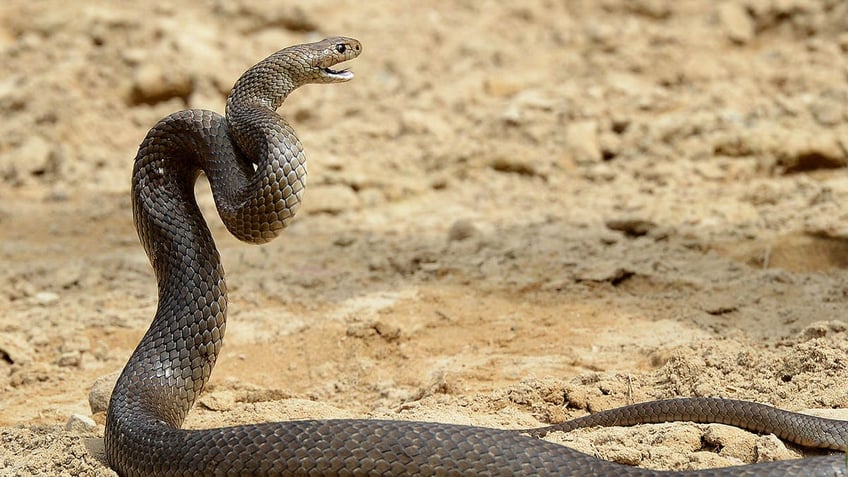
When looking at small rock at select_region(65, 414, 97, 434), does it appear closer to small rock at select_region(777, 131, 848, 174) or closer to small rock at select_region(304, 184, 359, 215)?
small rock at select_region(304, 184, 359, 215)

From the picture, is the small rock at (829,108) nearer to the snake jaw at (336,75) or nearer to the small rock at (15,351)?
the snake jaw at (336,75)

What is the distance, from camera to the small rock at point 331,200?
9.45 meters

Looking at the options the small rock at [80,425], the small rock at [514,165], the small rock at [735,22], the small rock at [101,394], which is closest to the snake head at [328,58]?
the small rock at [101,394]

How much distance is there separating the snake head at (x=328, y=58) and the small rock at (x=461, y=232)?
303 centimetres

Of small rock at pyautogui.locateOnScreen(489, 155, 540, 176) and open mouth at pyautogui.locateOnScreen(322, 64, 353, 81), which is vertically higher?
open mouth at pyautogui.locateOnScreen(322, 64, 353, 81)

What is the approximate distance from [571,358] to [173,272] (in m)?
2.53

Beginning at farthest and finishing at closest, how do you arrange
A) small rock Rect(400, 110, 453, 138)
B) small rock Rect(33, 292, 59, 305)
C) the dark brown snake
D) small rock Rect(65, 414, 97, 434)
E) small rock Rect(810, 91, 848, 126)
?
small rock Rect(400, 110, 453, 138) → small rock Rect(810, 91, 848, 126) → small rock Rect(33, 292, 59, 305) → small rock Rect(65, 414, 97, 434) → the dark brown snake

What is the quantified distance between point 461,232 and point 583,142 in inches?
95.4

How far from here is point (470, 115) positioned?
10.9 meters

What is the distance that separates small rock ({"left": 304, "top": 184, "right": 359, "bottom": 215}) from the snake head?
3.98 meters

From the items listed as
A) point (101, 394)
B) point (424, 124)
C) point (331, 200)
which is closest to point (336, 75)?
point (101, 394)

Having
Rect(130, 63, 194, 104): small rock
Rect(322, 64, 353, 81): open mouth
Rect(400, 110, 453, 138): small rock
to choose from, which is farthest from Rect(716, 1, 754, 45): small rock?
Rect(322, 64, 353, 81): open mouth

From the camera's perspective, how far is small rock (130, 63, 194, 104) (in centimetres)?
1148

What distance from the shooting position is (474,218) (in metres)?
9.05
